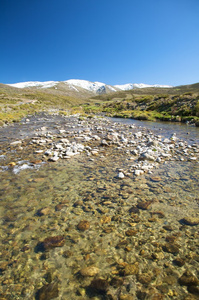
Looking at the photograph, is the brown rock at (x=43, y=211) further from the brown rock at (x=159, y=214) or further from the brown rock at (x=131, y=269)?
the brown rock at (x=159, y=214)

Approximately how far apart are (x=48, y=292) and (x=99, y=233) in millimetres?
1352

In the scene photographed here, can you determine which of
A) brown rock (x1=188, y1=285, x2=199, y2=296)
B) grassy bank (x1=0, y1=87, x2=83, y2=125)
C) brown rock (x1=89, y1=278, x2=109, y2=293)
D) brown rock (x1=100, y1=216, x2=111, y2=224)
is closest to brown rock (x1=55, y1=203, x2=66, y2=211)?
brown rock (x1=100, y1=216, x2=111, y2=224)

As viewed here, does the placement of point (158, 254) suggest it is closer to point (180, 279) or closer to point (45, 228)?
point (180, 279)

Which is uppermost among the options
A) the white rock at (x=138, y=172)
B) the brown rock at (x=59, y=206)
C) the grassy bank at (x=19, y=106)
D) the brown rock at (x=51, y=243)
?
the grassy bank at (x=19, y=106)

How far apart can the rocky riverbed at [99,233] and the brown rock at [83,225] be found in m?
0.01

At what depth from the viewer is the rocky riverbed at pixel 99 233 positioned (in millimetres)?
2281

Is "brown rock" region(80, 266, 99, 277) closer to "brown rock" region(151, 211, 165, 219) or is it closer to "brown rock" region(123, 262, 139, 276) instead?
"brown rock" region(123, 262, 139, 276)

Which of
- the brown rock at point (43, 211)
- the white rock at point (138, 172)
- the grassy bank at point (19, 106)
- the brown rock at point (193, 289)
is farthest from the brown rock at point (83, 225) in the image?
the grassy bank at point (19, 106)

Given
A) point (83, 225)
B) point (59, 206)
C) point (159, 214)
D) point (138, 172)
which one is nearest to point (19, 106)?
point (138, 172)

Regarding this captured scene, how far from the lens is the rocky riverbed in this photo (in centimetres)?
228

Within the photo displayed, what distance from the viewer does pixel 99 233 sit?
3.28m

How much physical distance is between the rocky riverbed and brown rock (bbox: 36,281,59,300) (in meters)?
0.01

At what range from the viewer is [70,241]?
Answer: 307 centimetres

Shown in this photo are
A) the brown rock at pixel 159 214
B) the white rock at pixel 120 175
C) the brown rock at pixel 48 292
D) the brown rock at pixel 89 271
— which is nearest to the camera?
the brown rock at pixel 48 292
